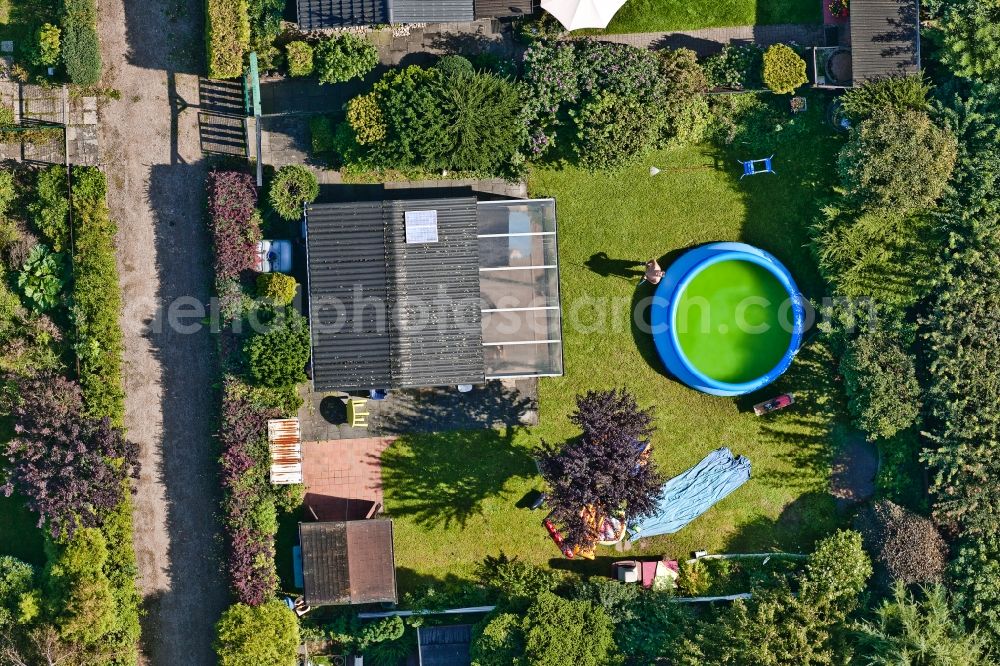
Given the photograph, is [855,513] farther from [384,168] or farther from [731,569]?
[384,168]

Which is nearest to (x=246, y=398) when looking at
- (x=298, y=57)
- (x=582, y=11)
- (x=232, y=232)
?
(x=232, y=232)

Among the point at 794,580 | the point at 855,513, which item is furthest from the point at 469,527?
the point at 855,513

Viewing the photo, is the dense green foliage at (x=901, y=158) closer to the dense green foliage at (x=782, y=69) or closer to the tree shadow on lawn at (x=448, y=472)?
the dense green foliage at (x=782, y=69)

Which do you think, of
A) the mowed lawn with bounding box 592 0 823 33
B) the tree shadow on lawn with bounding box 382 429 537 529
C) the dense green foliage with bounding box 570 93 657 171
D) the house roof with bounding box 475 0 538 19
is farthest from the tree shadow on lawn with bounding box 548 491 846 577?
the house roof with bounding box 475 0 538 19

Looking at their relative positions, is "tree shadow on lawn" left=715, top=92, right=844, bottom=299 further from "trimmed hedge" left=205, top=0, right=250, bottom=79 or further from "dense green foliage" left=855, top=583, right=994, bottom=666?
A: "trimmed hedge" left=205, top=0, right=250, bottom=79

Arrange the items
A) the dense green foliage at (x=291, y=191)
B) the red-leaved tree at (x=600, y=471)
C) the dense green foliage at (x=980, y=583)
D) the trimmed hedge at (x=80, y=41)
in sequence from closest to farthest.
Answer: the red-leaved tree at (x=600, y=471) → the dense green foliage at (x=980, y=583) → the dense green foliage at (x=291, y=191) → the trimmed hedge at (x=80, y=41)

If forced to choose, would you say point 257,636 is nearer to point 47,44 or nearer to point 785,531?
point 785,531

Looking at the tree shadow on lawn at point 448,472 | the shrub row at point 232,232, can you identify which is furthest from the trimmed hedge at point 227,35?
the tree shadow on lawn at point 448,472
